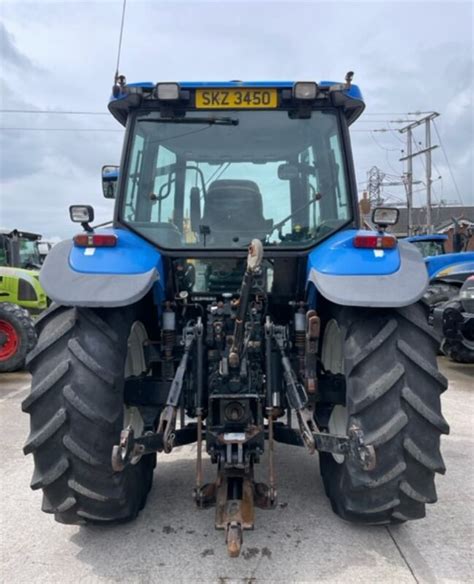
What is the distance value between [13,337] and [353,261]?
633 cm

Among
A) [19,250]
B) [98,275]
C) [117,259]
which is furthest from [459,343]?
[19,250]

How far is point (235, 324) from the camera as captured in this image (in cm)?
266

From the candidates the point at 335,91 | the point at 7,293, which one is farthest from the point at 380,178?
the point at 335,91

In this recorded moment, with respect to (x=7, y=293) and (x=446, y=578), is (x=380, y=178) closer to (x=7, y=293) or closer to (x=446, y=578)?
(x=7, y=293)

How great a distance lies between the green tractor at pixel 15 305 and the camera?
7.50 meters

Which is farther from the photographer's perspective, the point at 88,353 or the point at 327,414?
the point at 327,414

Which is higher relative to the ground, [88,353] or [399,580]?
[88,353]

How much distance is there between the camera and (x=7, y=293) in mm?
8445

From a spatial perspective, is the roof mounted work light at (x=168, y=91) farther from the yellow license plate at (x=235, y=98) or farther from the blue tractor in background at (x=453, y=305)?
the blue tractor in background at (x=453, y=305)

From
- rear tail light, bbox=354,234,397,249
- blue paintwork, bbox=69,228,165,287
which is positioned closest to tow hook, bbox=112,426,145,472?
blue paintwork, bbox=69,228,165,287

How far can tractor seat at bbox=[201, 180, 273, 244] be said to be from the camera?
3.15 metres

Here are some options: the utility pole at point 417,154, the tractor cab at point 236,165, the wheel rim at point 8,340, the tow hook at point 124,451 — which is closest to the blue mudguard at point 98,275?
the tractor cab at point 236,165

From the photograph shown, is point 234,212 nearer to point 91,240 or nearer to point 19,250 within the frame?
point 91,240

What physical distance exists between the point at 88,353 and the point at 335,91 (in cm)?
207
